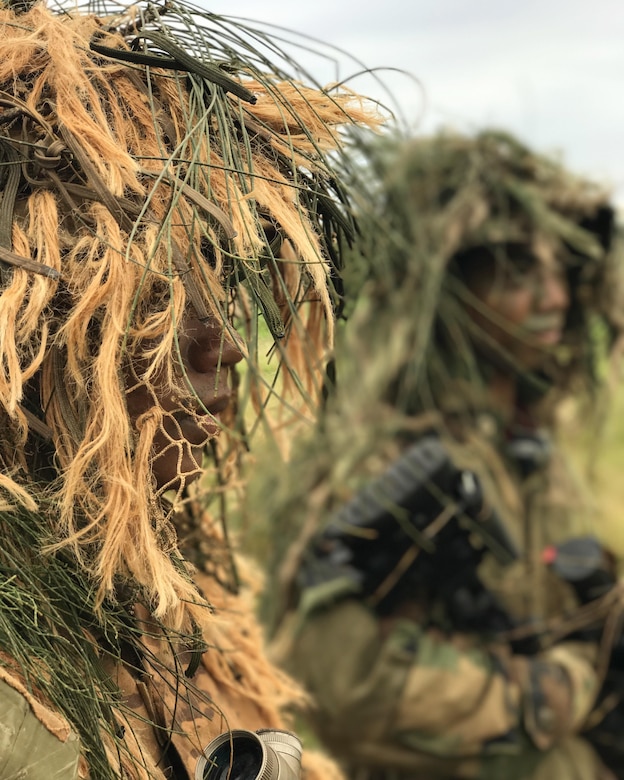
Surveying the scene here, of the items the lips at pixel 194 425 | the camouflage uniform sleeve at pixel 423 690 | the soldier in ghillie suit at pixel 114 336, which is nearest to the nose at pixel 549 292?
the camouflage uniform sleeve at pixel 423 690

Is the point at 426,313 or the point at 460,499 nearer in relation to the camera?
the point at 460,499

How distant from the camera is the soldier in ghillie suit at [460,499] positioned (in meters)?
2.39

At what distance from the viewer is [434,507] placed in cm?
236

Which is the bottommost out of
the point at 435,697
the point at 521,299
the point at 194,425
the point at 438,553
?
the point at 435,697

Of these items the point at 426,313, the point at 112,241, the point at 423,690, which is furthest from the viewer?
the point at 426,313

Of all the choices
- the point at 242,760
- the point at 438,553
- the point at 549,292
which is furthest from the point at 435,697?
the point at 242,760

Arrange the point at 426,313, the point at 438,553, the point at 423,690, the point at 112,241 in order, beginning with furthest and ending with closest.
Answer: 1. the point at 426,313
2. the point at 438,553
3. the point at 423,690
4. the point at 112,241

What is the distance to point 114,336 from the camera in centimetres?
87

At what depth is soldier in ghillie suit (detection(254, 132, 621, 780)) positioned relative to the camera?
2.39 m

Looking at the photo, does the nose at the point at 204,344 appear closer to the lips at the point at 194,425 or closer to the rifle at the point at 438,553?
the lips at the point at 194,425

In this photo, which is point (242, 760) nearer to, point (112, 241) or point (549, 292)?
point (112, 241)

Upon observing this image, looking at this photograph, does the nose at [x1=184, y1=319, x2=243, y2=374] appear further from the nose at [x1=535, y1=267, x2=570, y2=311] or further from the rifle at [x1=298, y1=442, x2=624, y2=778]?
the nose at [x1=535, y1=267, x2=570, y2=311]

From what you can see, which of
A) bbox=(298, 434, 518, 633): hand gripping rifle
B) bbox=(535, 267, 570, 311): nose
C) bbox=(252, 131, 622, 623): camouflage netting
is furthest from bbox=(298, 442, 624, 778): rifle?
bbox=(535, 267, 570, 311): nose

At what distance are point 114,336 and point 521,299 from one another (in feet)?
6.86
